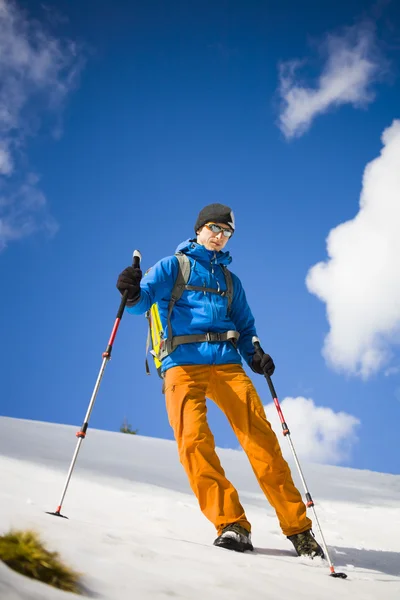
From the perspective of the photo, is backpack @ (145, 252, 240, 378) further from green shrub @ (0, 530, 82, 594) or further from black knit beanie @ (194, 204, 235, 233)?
green shrub @ (0, 530, 82, 594)

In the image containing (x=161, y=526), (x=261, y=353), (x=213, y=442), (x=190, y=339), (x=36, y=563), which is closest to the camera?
(x=36, y=563)

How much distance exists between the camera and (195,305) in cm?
458

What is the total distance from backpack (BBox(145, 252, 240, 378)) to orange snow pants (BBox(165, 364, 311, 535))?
0.22 metres

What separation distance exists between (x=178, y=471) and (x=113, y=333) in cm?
417

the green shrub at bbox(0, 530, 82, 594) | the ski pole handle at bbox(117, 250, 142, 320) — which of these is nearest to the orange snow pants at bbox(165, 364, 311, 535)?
the ski pole handle at bbox(117, 250, 142, 320)

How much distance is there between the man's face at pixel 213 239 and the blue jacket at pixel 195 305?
0.18ft

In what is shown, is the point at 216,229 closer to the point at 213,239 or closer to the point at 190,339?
the point at 213,239

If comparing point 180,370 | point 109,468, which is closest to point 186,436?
point 180,370

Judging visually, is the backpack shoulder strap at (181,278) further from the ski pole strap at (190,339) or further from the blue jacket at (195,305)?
the ski pole strap at (190,339)

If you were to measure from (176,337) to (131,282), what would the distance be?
62 cm

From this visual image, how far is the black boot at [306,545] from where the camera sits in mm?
3775

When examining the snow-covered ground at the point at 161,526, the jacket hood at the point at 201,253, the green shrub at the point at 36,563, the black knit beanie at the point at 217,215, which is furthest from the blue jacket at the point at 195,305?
the green shrub at the point at 36,563

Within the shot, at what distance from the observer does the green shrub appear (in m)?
1.68

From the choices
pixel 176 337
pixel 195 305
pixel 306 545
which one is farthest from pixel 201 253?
pixel 306 545
